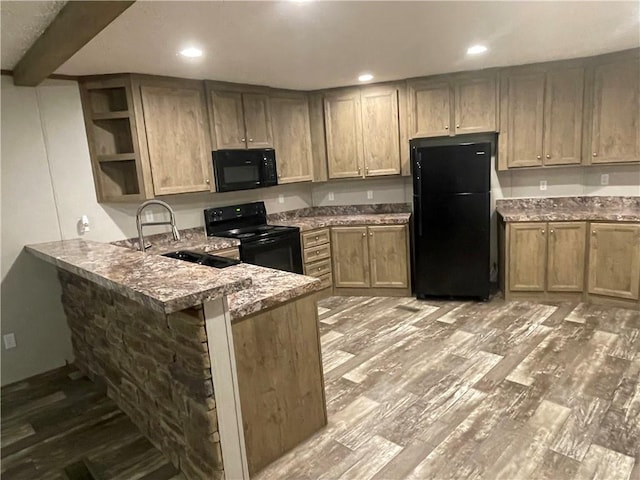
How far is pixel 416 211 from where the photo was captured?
4.19m

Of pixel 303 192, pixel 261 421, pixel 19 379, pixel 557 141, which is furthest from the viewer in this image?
pixel 303 192

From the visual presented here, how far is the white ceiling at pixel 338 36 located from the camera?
7.29ft

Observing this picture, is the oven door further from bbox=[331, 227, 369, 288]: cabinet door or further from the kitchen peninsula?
the kitchen peninsula

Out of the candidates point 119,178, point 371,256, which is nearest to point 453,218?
point 371,256

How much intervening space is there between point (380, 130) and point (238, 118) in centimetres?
157

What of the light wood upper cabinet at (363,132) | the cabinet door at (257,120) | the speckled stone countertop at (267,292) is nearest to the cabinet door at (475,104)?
the light wood upper cabinet at (363,132)

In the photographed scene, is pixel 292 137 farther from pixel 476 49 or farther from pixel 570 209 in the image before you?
pixel 570 209

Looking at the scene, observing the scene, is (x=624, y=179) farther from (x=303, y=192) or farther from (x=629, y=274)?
(x=303, y=192)

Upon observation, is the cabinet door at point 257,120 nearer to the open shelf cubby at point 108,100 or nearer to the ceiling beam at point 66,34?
the open shelf cubby at point 108,100

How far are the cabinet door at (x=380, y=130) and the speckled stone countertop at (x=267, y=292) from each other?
104 inches

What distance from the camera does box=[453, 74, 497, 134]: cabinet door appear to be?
4074mm

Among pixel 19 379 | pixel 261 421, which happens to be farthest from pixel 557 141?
pixel 19 379

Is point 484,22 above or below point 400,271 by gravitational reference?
above

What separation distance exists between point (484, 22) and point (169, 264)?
242 centimetres
